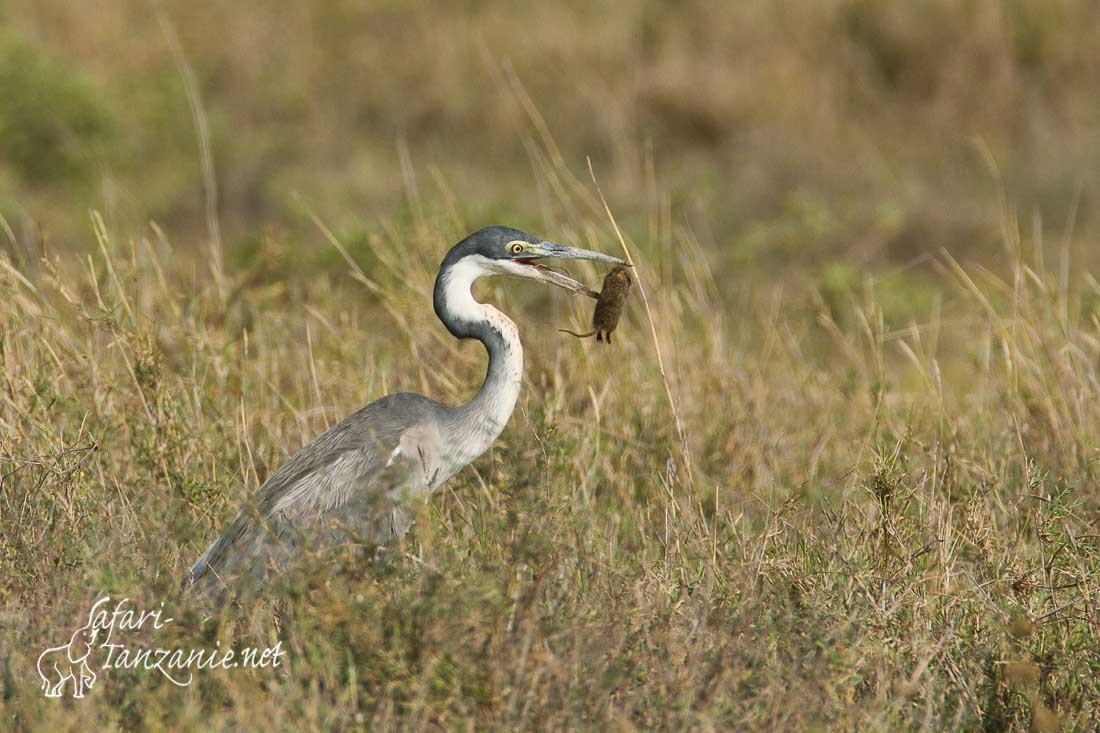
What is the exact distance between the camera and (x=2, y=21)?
37.3ft

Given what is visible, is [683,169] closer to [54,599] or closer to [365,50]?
[365,50]

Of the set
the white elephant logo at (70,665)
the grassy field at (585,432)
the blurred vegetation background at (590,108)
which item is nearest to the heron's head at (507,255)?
the grassy field at (585,432)

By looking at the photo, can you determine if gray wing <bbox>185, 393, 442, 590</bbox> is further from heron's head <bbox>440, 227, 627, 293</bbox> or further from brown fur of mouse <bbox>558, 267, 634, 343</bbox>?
brown fur of mouse <bbox>558, 267, 634, 343</bbox>

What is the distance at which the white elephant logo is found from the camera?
3.29 metres

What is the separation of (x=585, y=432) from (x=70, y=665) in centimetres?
212

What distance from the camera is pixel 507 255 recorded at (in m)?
4.32

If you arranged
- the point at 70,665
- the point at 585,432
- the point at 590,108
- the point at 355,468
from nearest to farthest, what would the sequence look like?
the point at 70,665 < the point at 355,468 < the point at 585,432 < the point at 590,108

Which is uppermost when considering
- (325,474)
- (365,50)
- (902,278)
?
(325,474)

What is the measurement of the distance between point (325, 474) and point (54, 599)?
93cm

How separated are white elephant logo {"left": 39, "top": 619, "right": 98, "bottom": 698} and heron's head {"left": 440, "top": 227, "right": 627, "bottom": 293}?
5.04ft

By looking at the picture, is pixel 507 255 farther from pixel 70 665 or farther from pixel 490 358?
pixel 70 665

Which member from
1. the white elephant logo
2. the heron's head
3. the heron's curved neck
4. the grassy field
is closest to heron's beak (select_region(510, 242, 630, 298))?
the heron's head

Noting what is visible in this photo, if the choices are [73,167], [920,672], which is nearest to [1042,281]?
[920,672]

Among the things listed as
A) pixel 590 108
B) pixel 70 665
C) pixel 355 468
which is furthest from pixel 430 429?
pixel 590 108
